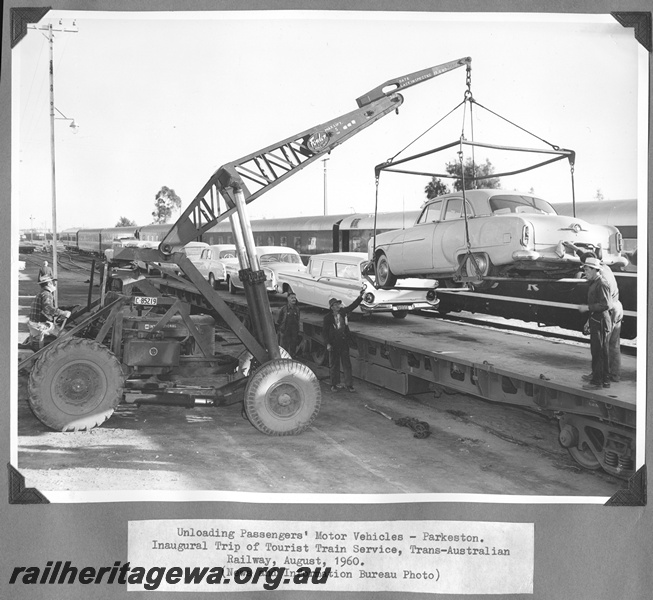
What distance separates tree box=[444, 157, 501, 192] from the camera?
12.8 ft

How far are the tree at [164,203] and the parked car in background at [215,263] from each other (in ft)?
2.11

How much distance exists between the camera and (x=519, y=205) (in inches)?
168

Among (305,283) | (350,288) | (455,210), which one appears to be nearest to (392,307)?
(350,288)

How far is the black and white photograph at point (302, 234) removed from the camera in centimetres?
326

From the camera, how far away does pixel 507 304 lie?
5.29 m

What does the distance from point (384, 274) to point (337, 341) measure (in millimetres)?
1211

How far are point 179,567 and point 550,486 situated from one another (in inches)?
86.1

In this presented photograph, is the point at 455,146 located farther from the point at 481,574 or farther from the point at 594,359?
the point at 481,574

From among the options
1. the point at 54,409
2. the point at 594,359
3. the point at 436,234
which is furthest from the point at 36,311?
the point at 594,359

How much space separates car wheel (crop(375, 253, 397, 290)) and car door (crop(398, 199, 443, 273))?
15 cm

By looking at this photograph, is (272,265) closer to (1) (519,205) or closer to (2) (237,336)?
(2) (237,336)

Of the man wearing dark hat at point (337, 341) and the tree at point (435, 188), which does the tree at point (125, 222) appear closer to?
the man wearing dark hat at point (337, 341)

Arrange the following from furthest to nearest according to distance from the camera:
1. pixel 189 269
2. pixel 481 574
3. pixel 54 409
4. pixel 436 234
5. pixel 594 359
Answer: pixel 436 234 < pixel 189 269 < pixel 54 409 < pixel 594 359 < pixel 481 574

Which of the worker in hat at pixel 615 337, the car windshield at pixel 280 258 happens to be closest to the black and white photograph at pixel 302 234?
the worker in hat at pixel 615 337
